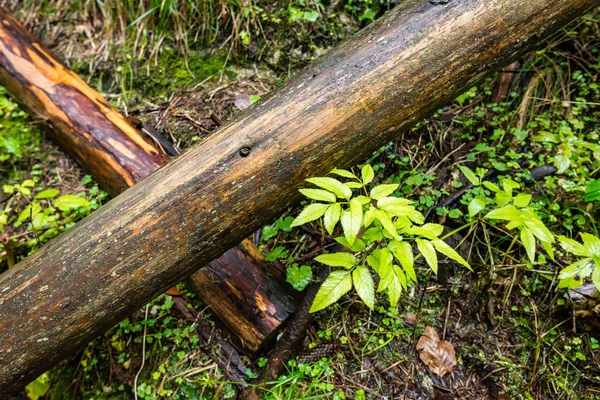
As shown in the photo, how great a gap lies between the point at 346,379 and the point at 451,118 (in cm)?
191

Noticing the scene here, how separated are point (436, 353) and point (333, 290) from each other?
0.97 m

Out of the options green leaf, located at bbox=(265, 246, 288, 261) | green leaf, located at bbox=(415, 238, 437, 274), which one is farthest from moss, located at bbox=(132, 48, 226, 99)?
green leaf, located at bbox=(415, 238, 437, 274)

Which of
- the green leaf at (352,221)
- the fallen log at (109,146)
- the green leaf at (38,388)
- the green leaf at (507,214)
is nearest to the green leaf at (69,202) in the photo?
the fallen log at (109,146)

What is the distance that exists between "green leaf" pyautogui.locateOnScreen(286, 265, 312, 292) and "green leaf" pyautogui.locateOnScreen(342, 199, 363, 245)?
2.61 ft

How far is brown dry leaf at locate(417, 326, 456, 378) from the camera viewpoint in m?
2.14

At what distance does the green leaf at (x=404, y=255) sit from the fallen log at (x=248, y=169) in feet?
1.69

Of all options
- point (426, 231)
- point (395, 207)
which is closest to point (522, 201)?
point (426, 231)

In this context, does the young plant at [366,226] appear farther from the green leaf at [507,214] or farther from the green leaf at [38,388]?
the green leaf at [38,388]

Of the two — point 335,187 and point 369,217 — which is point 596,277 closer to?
point 369,217

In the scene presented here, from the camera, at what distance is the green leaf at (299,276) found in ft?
7.32

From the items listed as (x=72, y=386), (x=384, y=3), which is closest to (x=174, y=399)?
(x=72, y=386)

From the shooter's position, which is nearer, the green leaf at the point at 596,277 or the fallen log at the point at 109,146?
the green leaf at the point at 596,277

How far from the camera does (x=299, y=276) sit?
225cm

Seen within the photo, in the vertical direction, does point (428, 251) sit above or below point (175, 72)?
below
